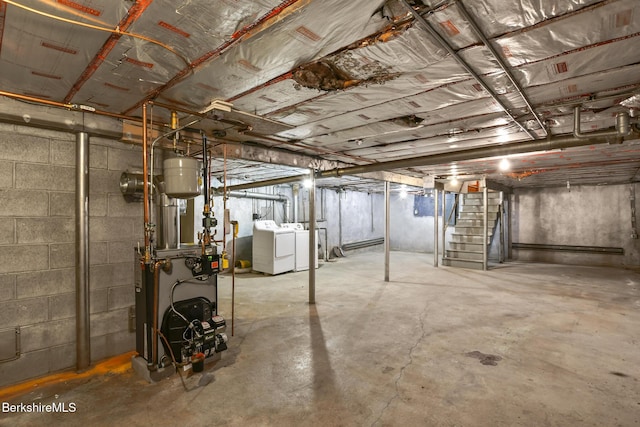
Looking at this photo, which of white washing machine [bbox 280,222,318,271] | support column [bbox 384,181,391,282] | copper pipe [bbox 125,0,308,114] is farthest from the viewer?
white washing machine [bbox 280,222,318,271]

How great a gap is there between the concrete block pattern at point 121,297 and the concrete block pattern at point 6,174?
43.0 inches

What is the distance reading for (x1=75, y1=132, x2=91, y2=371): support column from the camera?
260 centimetres

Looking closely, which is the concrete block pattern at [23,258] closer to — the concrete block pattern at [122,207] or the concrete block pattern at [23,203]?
the concrete block pattern at [23,203]

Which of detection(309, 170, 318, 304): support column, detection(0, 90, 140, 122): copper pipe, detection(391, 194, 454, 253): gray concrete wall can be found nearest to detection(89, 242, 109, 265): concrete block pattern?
detection(0, 90, 140, 122): copper pipe

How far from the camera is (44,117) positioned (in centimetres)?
236

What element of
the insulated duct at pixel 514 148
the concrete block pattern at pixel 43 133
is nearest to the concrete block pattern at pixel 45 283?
the concrete block pattern at pixel 43 133

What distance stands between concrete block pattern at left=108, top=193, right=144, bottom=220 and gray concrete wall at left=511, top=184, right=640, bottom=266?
884cm

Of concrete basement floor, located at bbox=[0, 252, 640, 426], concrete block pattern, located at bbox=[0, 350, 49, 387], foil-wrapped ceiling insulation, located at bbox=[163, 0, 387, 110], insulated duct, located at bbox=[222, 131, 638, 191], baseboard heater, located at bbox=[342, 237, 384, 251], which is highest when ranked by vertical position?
foil-wrapped ceiling insulation, located at bbox=[163, 0, 387, 110]

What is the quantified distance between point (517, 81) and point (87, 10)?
7.66 feet

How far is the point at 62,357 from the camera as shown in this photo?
8.46 ft

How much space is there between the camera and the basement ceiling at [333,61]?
1361mm

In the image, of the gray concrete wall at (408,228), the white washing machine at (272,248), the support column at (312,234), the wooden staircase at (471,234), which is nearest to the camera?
the support column at (312,234)

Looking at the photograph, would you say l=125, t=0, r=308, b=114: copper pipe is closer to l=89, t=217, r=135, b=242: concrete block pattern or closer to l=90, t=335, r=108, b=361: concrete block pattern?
l=89, t=217, r=135, b=242: concrete block pattern

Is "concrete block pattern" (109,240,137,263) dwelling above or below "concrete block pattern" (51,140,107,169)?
below
